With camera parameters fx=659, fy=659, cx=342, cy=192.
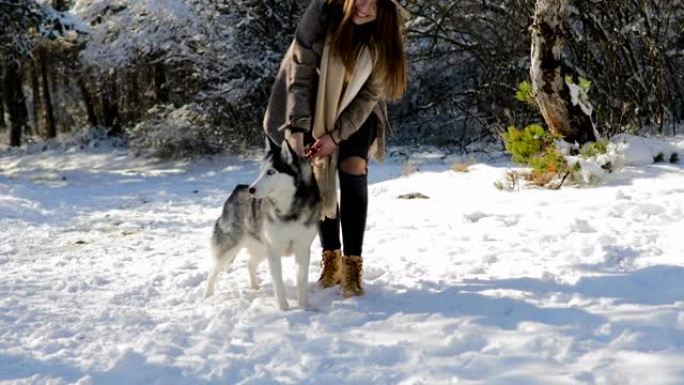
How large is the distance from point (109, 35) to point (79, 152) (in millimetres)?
3602

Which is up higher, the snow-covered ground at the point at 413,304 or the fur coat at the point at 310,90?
the fur coat at the point at 310,90

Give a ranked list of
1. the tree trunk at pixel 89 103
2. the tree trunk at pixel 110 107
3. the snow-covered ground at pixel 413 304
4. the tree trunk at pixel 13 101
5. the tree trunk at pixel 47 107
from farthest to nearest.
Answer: the tree trunk at pixel 47 107, the tree trunk at pixel 13 101, the tree trunk at pixel 89 103, the tree trunk at pixel 110 107, the snow-covered ground at pixel 413 304

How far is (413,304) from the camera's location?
344 centimetres

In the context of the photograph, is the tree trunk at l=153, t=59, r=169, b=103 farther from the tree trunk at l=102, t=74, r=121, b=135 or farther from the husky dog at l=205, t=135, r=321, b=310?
the husky dog at l=205, t=135, r=321, b=310

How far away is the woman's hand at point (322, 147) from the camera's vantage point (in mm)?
3445

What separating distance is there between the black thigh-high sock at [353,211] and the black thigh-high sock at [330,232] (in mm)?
202

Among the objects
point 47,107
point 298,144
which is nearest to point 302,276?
point 298,144

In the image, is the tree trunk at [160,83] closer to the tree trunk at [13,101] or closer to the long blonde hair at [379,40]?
the tree trunk at [13,101]

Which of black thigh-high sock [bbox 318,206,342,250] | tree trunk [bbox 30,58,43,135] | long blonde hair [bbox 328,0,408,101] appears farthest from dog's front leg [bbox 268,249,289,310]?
tree trunk [bbox 30,58,43,135]

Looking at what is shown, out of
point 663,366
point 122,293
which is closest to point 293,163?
point 122,293

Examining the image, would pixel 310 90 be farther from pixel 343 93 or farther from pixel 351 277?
pixel 351 277

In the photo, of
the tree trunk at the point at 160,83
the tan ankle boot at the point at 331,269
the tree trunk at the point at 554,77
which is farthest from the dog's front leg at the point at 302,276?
the tree trunk at the point at 160,83

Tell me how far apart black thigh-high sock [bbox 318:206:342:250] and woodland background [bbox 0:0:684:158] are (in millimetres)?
5557

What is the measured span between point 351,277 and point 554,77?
4243 mm
